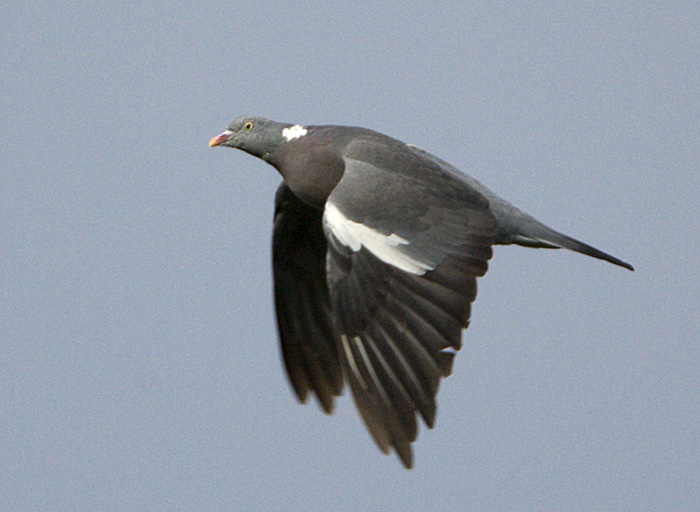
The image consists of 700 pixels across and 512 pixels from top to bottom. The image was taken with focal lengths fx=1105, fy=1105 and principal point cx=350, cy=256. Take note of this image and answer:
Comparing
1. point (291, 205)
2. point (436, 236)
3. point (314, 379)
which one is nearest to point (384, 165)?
point (436, 236)

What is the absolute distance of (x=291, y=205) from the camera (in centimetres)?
746

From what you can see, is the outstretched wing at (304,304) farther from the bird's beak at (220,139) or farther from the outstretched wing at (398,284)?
the outstretched wing at (398,284)

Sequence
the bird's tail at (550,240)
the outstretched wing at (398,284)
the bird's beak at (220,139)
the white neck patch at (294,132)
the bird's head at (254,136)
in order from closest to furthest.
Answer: the outstretched wing at (398,284), the bird's tail at (550,240), the white neck patch at (294,132), the bird's head at (254,136), the bird's beak at (220,139)

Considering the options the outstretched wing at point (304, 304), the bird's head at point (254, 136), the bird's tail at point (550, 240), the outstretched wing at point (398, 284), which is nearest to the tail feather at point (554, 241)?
the bird's tail at point (550, 240)

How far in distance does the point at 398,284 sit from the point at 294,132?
1753 millimetres

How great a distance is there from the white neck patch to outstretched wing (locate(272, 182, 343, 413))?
450mm

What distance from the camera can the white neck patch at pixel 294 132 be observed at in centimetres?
709

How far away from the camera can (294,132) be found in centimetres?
712

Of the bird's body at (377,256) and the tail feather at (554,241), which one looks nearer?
the bird's body at (377,256)

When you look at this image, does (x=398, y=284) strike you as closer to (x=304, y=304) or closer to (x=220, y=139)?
(x=304, y=304)

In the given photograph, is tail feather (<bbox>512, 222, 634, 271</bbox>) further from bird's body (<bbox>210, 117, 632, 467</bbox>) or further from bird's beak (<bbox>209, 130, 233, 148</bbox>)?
bird's beak (<bbox>209, 130, 233, 148</bbox>)

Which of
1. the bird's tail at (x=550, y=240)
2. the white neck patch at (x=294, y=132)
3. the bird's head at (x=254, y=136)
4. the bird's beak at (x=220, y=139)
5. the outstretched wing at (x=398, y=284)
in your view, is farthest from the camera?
the bird's beak at (x=220, y=139)

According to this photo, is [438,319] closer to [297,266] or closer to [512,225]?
[512,225]

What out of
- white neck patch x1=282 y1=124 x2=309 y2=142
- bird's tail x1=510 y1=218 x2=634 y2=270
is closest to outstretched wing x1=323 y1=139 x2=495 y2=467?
bird's tail x1=510 y1=218 x2=634 y2=270
